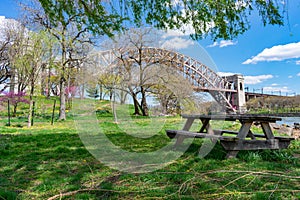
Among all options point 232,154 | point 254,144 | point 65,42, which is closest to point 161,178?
point 232,154

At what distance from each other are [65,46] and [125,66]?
4050 mm

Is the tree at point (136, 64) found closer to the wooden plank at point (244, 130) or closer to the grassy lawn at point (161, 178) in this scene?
the grassy lawn at point (161, 178)

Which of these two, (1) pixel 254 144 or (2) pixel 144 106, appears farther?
(2) pixel 144 106

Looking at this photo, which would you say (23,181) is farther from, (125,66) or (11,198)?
(125,66)

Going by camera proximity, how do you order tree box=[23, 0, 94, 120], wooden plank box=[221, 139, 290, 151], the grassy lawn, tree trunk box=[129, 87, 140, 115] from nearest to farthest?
the grassy lawn, wooden plank box=[221, 139, 290, 151], tree box=[23, 0, 94, 120], tree trunk box=[129, 87, 140, 115]

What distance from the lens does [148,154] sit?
155 inches

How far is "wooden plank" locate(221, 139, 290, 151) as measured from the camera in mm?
3424

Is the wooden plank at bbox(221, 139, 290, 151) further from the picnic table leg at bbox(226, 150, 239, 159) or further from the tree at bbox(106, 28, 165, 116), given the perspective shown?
the tree at bbox(106, 28, 165, 116)

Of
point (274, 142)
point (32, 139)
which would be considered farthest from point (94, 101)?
point (274, 142)

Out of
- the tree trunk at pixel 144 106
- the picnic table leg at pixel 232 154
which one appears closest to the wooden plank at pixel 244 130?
the picnic table leg at pixel 232 154

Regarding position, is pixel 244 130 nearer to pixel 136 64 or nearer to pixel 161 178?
pixel 161 178

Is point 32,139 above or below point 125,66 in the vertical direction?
below

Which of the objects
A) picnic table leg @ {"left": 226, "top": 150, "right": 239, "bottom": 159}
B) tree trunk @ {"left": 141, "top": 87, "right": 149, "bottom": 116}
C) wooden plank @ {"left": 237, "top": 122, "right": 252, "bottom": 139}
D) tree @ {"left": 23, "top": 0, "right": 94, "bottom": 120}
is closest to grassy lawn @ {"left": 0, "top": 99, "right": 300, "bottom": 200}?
picnic table leg @ {"left": 226, "top": 150, "right": 239, "bottom": 159}

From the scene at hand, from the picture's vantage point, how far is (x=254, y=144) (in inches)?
142
